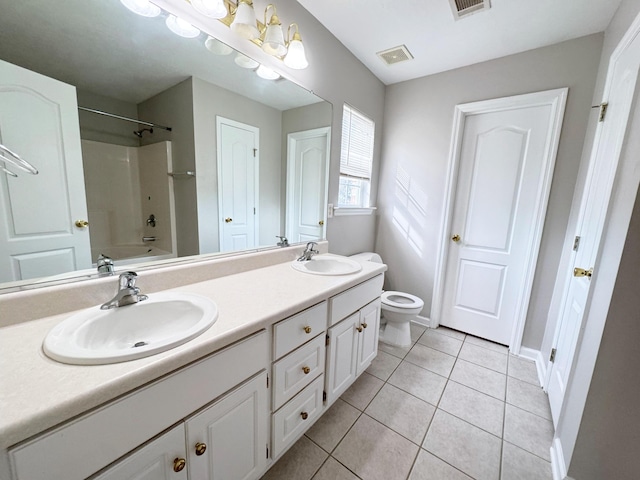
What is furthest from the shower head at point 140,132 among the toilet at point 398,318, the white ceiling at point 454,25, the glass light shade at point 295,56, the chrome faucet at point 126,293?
the toilet at point 398,318

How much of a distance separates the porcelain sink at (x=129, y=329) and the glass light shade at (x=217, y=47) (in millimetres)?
1148

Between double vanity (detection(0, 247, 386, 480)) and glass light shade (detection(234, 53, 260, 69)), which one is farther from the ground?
glass light shade (detection(234, 53, 260, 69))

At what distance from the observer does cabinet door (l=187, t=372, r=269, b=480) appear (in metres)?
0.74

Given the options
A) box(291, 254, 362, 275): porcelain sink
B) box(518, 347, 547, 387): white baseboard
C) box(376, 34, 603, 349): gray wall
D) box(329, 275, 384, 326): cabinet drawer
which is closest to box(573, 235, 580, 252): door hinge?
box(376, 34, 603, 349): gray wall

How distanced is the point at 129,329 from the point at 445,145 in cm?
251

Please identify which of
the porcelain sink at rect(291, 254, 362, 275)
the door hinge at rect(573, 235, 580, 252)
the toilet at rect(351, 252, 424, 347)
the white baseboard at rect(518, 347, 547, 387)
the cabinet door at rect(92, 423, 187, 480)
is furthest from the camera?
the toilet at rect(351, 252, 424, 347)

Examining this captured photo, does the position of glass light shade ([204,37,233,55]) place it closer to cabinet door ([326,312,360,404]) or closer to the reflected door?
cabinet door ([326,312,360,404])

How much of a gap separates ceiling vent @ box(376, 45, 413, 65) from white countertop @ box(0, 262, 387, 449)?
1.95m

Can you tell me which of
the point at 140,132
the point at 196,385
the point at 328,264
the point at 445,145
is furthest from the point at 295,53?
the point at 196,385

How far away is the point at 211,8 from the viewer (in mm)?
1080

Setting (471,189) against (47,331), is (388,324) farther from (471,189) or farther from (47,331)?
(47,331)

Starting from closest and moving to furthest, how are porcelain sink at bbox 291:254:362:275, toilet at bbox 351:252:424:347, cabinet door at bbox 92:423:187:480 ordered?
cabinet door at bbox 92:423:187:480 < porcelain sink at bbox 291:254:362:275 < toilet at bbox 351:252:424:347

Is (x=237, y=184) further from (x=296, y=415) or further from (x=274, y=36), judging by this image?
(x=296, y=415)

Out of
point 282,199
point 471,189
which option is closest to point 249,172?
point 282,199
